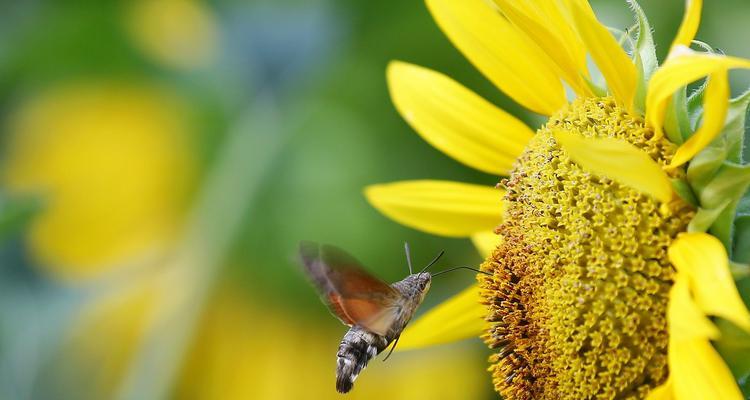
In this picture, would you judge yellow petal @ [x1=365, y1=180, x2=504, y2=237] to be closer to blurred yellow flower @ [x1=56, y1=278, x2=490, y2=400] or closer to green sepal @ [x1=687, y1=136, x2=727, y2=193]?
green sepal @ [x1=687, y1=136, x2=727, y2=193]

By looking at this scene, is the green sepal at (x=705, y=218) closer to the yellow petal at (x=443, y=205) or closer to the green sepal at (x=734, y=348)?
the green sepal at (x=734, y=348)

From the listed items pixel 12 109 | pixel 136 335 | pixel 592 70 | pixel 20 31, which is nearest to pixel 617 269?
pixel 592 70

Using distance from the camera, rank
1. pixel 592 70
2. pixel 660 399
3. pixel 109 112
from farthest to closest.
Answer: pixel 109 112
pixel 592 70
pixel 660 399

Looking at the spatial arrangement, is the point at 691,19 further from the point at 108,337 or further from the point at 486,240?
the point at 108,337

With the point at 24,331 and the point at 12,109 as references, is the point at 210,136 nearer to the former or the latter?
the point at 12,109

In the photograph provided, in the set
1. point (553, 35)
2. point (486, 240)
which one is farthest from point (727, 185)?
point (486, 240)

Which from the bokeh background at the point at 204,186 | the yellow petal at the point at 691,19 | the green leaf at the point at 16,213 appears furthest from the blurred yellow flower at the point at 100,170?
the yellow petal at the point at 691,19

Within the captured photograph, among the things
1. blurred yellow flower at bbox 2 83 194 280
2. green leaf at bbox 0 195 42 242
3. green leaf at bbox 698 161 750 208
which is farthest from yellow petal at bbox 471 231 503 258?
blurred yellow flower at bbox 2 83 194 280
